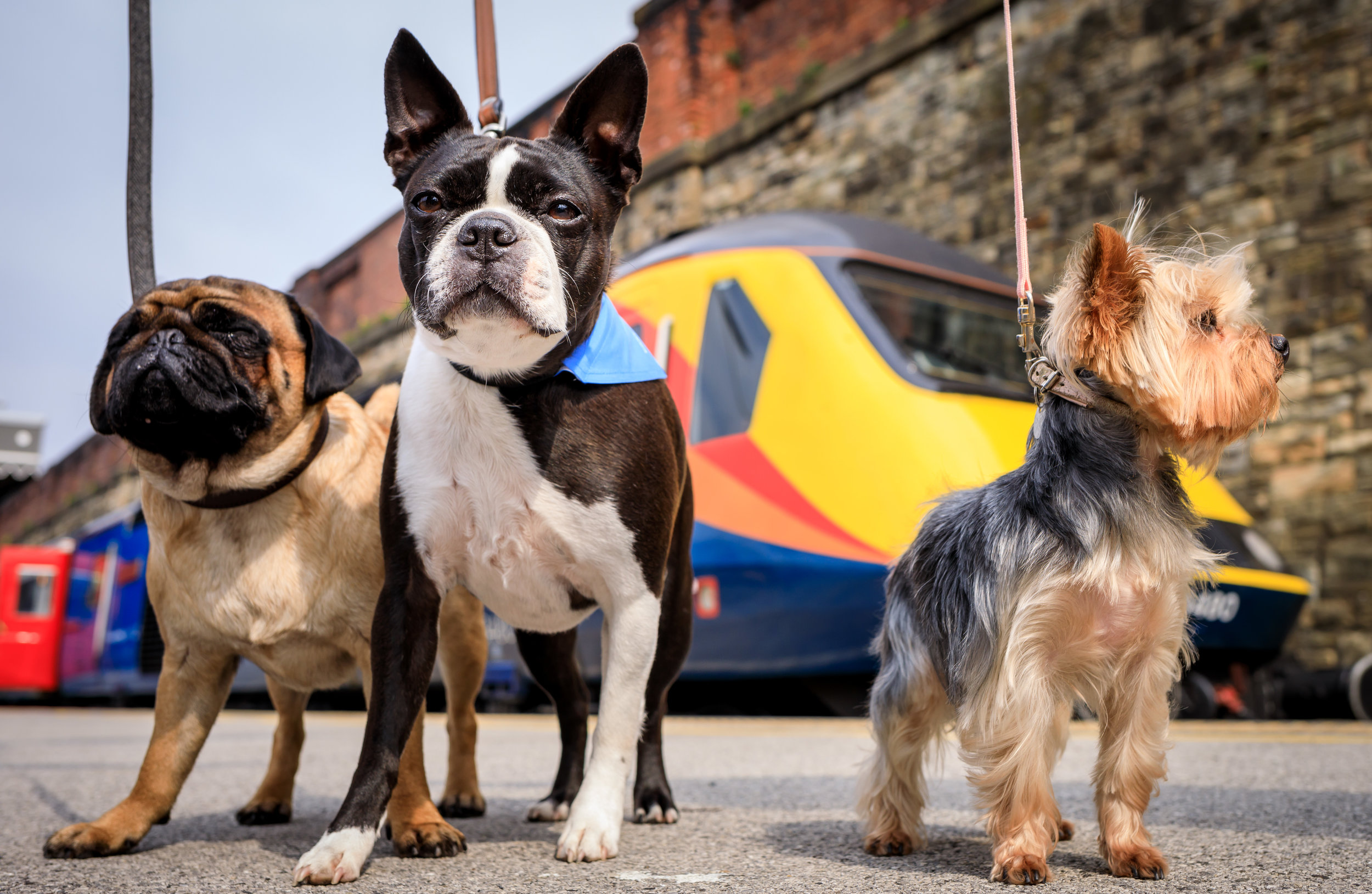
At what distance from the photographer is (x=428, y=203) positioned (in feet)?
7.91

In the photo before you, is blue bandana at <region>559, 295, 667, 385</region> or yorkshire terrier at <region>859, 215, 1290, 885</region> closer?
yorkshire terrier at <region>859, 215, 1290, 885</region>

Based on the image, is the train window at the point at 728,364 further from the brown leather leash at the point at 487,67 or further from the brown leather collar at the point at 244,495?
the brown leather collar at the point at 244,495

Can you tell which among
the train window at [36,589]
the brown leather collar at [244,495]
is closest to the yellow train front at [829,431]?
the brown leather collar at [244,495]

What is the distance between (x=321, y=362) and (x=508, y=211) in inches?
32.8

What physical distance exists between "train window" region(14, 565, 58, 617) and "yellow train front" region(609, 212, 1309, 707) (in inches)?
643

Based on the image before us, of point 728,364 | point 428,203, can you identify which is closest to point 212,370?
point 428,203

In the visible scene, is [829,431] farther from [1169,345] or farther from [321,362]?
[1169,345]

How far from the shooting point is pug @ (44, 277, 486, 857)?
8.77ft

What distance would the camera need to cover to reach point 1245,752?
4.60 m

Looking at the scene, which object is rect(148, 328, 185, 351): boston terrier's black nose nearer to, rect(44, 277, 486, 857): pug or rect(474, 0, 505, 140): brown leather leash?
rect(44, 277, 486, 857): pug

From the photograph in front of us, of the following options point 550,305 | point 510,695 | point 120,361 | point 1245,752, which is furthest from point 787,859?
point 510,695

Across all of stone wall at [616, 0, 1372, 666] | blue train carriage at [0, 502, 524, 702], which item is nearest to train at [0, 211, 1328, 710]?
stone wall at [616, 0, 1372, 666]

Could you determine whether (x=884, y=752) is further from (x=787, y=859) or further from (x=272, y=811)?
(x=272, y=811)

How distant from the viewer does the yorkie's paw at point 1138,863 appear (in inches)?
86.3
